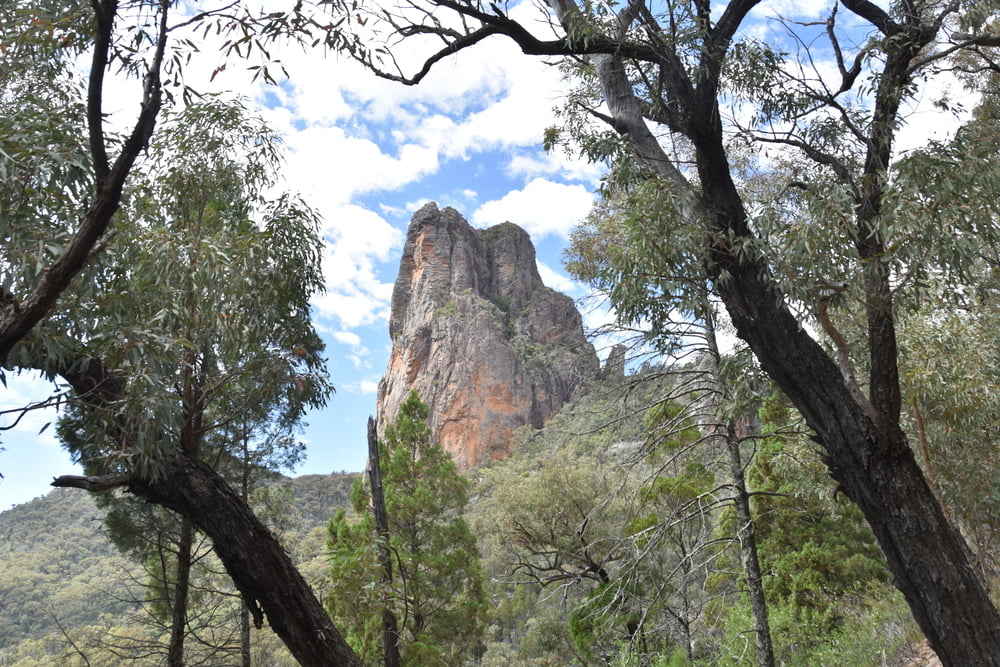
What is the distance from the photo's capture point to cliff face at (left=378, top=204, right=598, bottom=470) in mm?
53375

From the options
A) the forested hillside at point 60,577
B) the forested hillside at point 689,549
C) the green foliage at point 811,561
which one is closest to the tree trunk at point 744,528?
the forested hillside at point 689,549

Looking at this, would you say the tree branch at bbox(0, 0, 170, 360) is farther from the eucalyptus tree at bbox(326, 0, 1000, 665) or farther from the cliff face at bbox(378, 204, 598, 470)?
the cliff face at bbox(378, 204, 598, 470)

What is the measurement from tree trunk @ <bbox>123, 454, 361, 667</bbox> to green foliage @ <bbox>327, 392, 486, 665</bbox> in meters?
6.00

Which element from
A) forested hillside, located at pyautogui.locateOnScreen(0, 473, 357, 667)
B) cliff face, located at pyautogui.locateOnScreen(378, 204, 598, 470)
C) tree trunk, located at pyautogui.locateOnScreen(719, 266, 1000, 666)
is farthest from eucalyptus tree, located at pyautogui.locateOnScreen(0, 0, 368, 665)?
cliff face, located at pyautogui.locateOnScreen(378, 204, 598, 470)

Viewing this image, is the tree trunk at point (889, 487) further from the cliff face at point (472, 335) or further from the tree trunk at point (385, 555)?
the cliff face at point (472, 335)

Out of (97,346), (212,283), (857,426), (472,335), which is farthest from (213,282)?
(472,335)

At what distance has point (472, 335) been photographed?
5575cm

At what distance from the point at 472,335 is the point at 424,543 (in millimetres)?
44441

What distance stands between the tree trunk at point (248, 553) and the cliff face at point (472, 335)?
4077 centimetres

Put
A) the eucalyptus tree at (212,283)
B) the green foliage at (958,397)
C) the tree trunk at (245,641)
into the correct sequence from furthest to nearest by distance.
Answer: the tree trunk at (245,641), the green foliage at (958,397), the eucalyptus tree at (212,283)

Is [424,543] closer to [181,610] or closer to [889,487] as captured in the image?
[181,610]

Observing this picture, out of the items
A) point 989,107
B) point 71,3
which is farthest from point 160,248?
point 989,107

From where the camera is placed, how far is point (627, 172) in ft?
15.1

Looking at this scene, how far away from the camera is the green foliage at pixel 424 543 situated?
1000 centimetres
